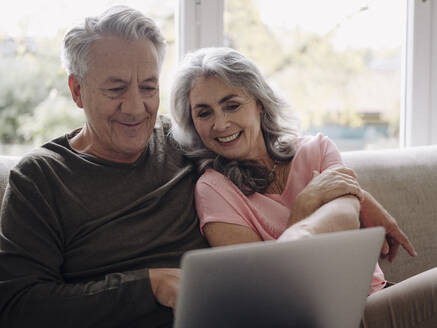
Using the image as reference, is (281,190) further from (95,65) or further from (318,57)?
(318,57)

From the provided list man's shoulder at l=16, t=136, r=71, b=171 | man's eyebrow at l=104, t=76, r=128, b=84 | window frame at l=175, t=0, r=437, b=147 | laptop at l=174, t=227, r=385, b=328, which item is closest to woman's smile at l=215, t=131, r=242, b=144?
man's eyebrow at l=104, t=76, r=128, b=84

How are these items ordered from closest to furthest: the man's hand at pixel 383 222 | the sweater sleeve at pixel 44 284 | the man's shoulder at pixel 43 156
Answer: the sweater sleeve at pixel 44 284
the man's shoulder at pixel 43 156
the man's hand at pixel 383 222

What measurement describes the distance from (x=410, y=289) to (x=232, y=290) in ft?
2.34

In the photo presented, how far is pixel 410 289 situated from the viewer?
4.55 ft

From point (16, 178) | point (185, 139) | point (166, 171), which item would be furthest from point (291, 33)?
point (16, 178)

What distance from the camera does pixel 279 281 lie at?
2.94 feet

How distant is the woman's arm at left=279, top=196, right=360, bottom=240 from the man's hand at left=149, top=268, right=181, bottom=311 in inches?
11.0

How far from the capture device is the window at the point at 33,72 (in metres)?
1.99

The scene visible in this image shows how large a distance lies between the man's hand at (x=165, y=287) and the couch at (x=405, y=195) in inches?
35.8

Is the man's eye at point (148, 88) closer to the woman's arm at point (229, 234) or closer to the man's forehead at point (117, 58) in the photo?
the man's forehead at point (117, 58)

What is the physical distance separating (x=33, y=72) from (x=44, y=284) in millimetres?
1081

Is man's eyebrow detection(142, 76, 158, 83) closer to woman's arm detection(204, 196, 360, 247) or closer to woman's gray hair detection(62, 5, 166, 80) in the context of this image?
woman's gray hair detection(62, 5, 166, 80)

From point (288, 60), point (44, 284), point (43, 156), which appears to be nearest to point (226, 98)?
point (43, 156)

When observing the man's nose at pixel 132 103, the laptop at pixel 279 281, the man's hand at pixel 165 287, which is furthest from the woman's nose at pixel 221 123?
the laptop at pixel 279 281
